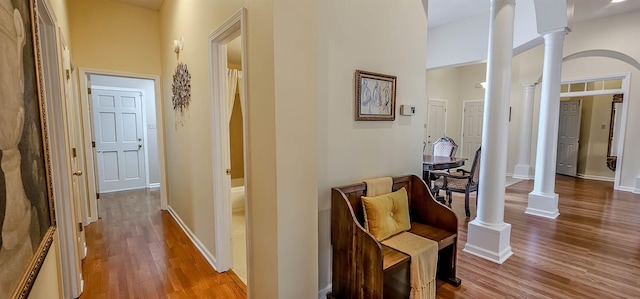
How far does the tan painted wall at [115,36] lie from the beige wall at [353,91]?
2708 mm

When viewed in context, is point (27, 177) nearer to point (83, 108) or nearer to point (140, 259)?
point (140, 259)

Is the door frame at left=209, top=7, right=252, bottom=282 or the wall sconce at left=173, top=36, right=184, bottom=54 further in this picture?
the wall sconce at left=173, top=36, right=184, bottom=54

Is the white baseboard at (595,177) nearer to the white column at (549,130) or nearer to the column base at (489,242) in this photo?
the white column at (549,130)

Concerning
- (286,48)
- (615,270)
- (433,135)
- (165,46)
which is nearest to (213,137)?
(286,48)

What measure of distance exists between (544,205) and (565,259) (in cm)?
157

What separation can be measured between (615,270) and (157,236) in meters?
4.60

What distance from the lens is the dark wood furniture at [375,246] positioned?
1756 millimetres

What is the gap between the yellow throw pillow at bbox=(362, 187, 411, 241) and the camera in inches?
81.3

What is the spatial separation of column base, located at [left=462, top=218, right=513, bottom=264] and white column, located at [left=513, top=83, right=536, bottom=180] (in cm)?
492

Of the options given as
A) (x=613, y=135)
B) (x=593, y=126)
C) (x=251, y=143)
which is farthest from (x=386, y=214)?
(x=593, y=126)

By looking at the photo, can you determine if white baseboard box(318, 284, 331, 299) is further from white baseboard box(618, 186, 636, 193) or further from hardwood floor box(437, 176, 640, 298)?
white baseboard box(618, 186, 636, 193)

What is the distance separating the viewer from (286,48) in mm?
1584

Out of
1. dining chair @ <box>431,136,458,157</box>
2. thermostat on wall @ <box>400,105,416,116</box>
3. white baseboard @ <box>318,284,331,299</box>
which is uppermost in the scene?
thermostat on wall @ <box>400,105,416,116</box>

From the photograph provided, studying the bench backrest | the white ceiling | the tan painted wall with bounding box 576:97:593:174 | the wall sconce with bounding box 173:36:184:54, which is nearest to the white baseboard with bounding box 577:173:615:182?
the tan painted wall with bounding box 576:97:593:174
